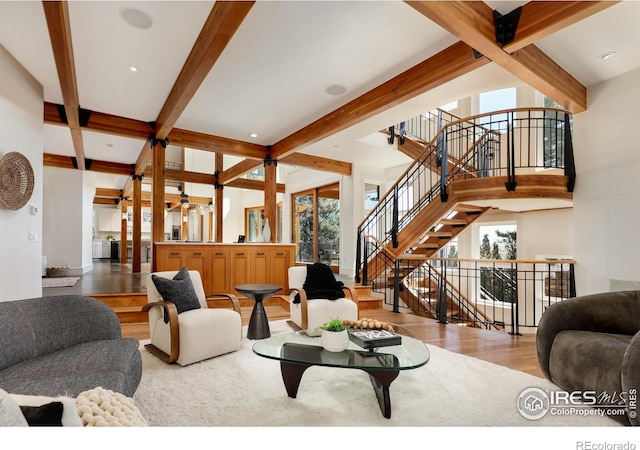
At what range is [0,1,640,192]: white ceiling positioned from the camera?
2660mm

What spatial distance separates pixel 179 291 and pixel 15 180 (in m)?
2.19

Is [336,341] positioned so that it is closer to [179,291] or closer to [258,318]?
[258,318]

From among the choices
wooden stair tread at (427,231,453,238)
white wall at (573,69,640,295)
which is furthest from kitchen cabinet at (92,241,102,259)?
white wall at (573,69,640,295)

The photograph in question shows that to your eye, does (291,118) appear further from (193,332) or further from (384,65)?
(193,332)

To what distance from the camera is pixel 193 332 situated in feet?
8.94

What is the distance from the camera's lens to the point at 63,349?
6.48 ft

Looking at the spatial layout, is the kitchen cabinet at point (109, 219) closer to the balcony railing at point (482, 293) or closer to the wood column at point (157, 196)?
the wood column at point (157, 196)

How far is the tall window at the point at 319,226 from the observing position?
8430 millimetres

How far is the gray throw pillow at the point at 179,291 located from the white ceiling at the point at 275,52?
90.8 inches

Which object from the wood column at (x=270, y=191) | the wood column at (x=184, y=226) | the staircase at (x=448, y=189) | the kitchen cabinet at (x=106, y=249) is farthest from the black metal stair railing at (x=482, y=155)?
the kitchen cabinet at (x=106, y=249)

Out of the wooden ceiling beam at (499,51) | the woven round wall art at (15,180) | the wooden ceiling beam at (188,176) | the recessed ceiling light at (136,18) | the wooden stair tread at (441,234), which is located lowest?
the wooden stair tread at (441,234)

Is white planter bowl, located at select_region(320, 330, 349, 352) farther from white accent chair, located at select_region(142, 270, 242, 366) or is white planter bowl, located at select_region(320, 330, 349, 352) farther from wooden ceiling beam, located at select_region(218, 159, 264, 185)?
wooden ceiling beam, located at select_region(218, 159, 264, 185)
